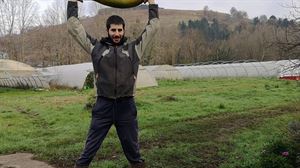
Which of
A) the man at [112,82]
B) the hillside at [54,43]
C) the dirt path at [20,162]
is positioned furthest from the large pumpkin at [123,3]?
the hillside at [54,43]

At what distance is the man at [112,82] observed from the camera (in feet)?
16.4

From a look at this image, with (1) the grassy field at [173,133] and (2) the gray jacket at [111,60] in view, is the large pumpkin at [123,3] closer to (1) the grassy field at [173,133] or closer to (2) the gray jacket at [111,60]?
(2) the gray jacket at [111,60]

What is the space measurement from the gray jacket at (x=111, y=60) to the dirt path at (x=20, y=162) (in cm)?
277

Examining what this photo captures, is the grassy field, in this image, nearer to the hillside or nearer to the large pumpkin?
the large pumpkin

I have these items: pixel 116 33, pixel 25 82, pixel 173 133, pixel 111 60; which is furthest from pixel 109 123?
pixel 25 82

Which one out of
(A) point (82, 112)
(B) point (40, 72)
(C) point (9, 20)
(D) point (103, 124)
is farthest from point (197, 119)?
(C) point (9, 20)

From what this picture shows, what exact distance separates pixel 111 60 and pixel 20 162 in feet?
12.0

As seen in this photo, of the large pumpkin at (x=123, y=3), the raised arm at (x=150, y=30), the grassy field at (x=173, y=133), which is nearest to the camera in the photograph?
the raised arm at (x=150, y=30)

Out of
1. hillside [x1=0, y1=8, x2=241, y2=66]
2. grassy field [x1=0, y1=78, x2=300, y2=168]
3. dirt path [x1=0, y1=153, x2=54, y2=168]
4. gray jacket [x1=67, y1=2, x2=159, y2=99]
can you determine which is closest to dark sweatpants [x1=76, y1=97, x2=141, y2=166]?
gray jacket [x1=67, y1=2, x2=159, y2=99]

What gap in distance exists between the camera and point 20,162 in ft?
25.2

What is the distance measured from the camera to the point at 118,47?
16.6ft

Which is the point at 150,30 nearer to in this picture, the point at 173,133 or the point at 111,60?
the point at 111,60

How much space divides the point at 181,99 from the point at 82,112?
4.89 meters

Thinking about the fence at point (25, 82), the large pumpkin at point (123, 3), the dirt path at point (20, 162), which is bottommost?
the fence at point (25, 82)
